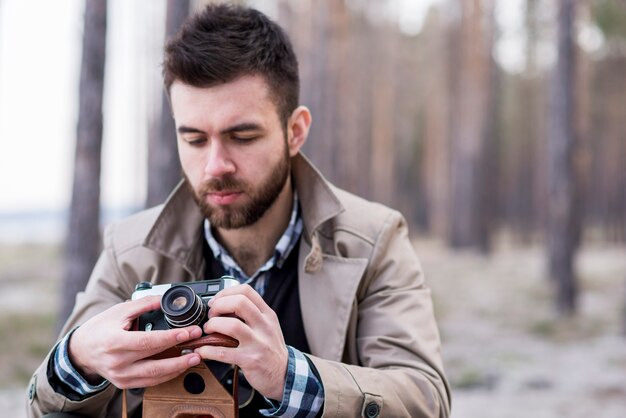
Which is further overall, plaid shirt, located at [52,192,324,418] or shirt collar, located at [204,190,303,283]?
shirt collar, located at [204,190,303,283]

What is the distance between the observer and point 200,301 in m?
1.88

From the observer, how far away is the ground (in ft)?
18.5

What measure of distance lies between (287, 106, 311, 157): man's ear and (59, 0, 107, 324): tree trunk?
3267 mm

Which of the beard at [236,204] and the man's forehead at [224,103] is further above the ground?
the man's forehead at [224,103]

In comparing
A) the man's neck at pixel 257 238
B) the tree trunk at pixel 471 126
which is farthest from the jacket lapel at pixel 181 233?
the tree trunk at pixel 471 126

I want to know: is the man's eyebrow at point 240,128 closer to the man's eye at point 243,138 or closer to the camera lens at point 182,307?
the man's eye at point 243,138

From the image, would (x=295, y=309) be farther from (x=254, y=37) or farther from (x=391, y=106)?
(x=391, y=106)

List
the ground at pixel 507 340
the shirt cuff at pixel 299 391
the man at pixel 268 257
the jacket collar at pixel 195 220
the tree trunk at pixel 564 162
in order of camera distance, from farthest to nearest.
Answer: the tree trunk at pixel 564 162 → the ground at pixel 507 340 → the jacket collar at pixel 195 220 → the man at pixel 268 257 → the shirt cuff at pixel 299 391

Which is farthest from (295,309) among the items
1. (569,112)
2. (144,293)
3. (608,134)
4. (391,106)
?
(608,134)

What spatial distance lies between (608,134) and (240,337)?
26387 millimetres

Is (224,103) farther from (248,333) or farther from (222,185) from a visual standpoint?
(248,333)

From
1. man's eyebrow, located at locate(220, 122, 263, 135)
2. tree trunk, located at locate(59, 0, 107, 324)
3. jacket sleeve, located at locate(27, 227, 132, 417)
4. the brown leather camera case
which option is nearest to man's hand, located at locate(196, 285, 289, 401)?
the brown leather camera case

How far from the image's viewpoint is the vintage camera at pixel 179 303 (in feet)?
6.10

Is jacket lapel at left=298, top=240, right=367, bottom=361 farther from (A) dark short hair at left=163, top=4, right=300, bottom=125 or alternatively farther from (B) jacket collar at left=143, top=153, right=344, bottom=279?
(A) dark short hair at left=163, top=4, right=300, bottom=125
